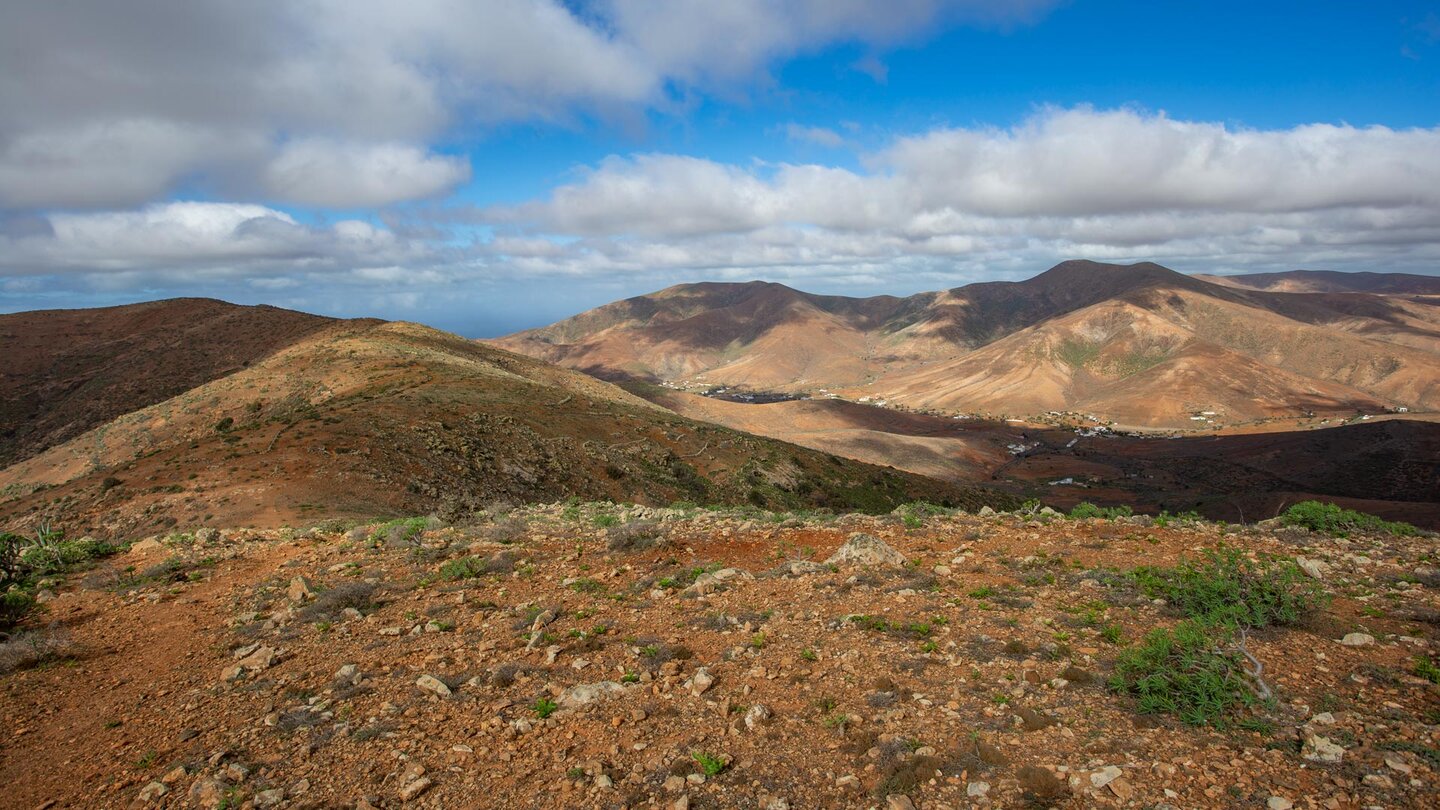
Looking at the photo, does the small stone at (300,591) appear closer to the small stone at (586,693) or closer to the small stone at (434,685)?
the small stone at (434,685)

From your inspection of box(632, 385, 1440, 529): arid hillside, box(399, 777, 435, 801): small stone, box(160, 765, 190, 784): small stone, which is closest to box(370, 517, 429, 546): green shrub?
box(160, 765, 190, 784): small stone

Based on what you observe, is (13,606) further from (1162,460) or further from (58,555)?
(1162,460)

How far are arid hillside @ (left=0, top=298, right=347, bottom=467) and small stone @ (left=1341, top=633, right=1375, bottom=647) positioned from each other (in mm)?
61074

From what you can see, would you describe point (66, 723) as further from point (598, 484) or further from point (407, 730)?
point (598, 484)

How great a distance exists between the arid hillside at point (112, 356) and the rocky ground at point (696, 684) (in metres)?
47.9

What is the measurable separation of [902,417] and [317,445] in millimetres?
110954

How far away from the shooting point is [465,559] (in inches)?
434

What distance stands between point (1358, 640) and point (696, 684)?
7.33 m

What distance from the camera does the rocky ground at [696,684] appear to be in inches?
210

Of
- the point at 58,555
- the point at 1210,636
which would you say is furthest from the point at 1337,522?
the point at 58,555

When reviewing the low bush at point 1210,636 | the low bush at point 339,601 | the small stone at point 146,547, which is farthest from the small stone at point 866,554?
the small stone at point 146,547

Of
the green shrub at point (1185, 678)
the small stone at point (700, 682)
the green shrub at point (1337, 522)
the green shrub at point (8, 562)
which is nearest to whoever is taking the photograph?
the green shrub at point (1185, 678)

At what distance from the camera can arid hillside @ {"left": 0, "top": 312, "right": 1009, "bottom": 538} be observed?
60.1 feet

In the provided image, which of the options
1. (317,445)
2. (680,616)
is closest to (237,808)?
(680,616)
